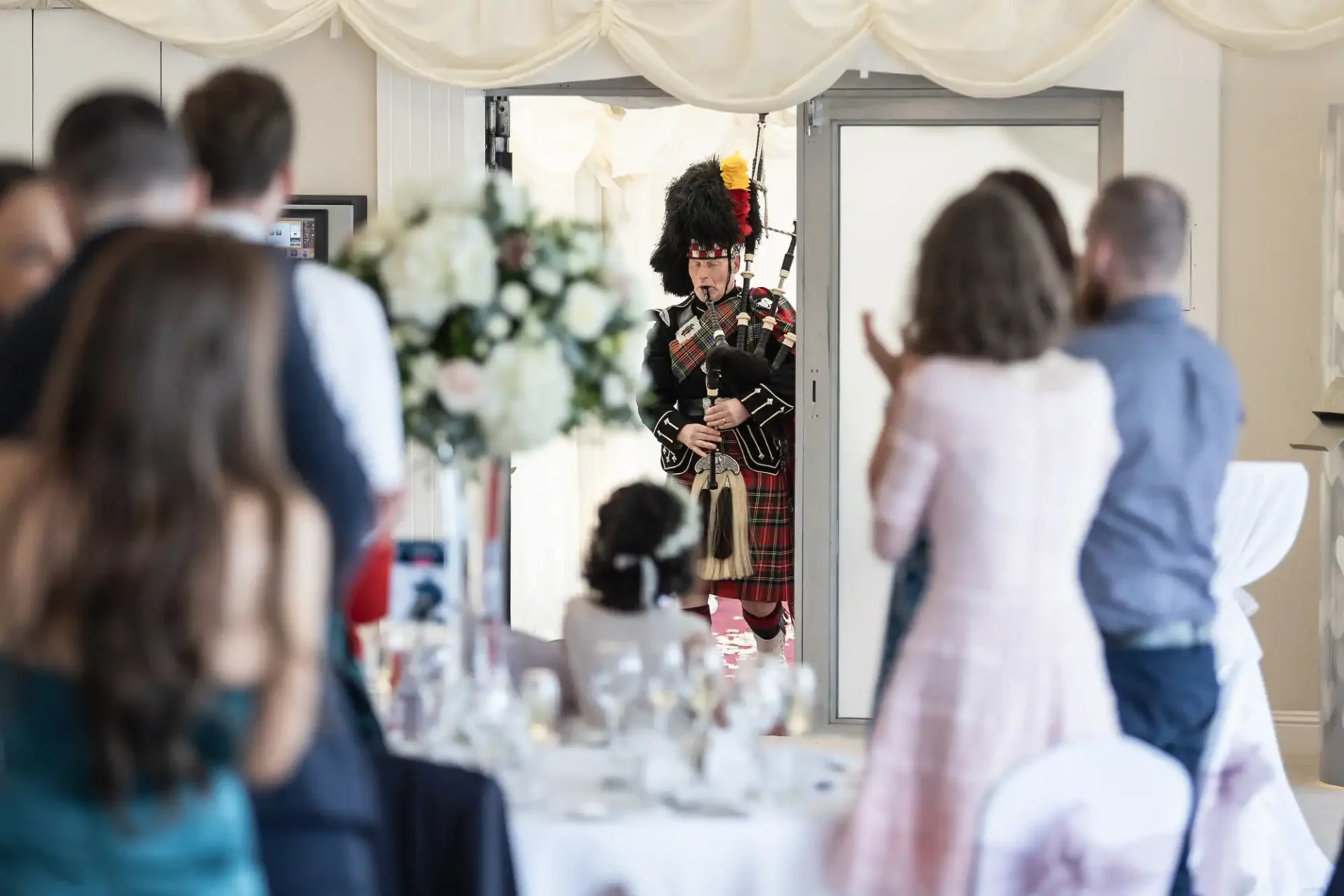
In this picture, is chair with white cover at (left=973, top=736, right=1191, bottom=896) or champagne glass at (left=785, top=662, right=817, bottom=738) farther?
champagne glass at (left=785, top=662, right=817, bottom=738)

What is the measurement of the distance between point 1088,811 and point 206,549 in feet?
3.49

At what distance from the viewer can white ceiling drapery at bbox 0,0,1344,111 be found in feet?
16.4

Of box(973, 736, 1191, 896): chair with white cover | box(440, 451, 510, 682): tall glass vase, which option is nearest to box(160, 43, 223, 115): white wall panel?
box(440, 451, 510, 682): tall glass vase

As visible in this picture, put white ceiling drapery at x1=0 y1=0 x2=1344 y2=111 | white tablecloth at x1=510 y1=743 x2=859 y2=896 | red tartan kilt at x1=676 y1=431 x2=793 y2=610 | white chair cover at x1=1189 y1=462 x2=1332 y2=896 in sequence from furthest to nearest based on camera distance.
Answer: red tartan kilt at x1=676 y1=431 x2=793 y2=610, white ceiling drapery at x1=0 y1=0 x2=1344 y2=111, white chair cover at x1=1189 y1=462 x2=1332 y2=896, white tablecloth at x1=510 y1=743 x2=859 y2=896

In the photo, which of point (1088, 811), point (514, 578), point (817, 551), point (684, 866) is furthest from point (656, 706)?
point (514, 578)

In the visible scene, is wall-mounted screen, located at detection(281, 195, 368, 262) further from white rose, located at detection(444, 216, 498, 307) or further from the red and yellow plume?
white rose, located at detection(444, 216, 498, 307)

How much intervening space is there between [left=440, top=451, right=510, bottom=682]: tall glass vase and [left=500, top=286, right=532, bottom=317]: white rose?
0.23m

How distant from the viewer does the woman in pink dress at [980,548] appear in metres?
2.24

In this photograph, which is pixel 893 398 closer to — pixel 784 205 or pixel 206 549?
pixel 206 549

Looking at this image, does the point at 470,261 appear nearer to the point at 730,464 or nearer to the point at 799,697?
the point at 799,697

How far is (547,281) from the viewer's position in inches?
94.9

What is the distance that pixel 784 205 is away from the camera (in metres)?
9.02

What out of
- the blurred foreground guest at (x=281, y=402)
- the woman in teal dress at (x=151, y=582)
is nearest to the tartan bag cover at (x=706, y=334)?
the blurred foreground guest at (x=281, y=402)

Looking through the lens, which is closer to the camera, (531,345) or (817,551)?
(531,345)
